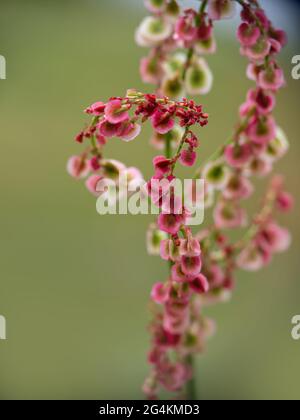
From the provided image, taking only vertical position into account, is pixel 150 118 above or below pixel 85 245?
below

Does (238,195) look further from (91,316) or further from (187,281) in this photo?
(91,316)

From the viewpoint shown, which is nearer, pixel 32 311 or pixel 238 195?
pixel 238 195

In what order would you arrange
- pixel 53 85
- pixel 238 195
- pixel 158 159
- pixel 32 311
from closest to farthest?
1. pixel 158 159
2. pixel 238 195
3. pixel 32 311
4. pixel 53 85

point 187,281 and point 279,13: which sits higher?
point 279,13

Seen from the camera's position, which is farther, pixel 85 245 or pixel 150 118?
pixel 85 245

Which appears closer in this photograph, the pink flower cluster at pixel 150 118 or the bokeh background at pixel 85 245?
the pink flower cluster at pixel 150 118

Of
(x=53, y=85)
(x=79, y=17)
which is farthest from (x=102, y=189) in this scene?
(x=79, y=17)

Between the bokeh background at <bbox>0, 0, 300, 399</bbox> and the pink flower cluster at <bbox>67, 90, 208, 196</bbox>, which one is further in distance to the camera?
the bokeh background at <bbox>0, 0, 300, 399</bbox>

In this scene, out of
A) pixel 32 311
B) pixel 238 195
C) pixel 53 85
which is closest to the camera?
pixel 238 195
